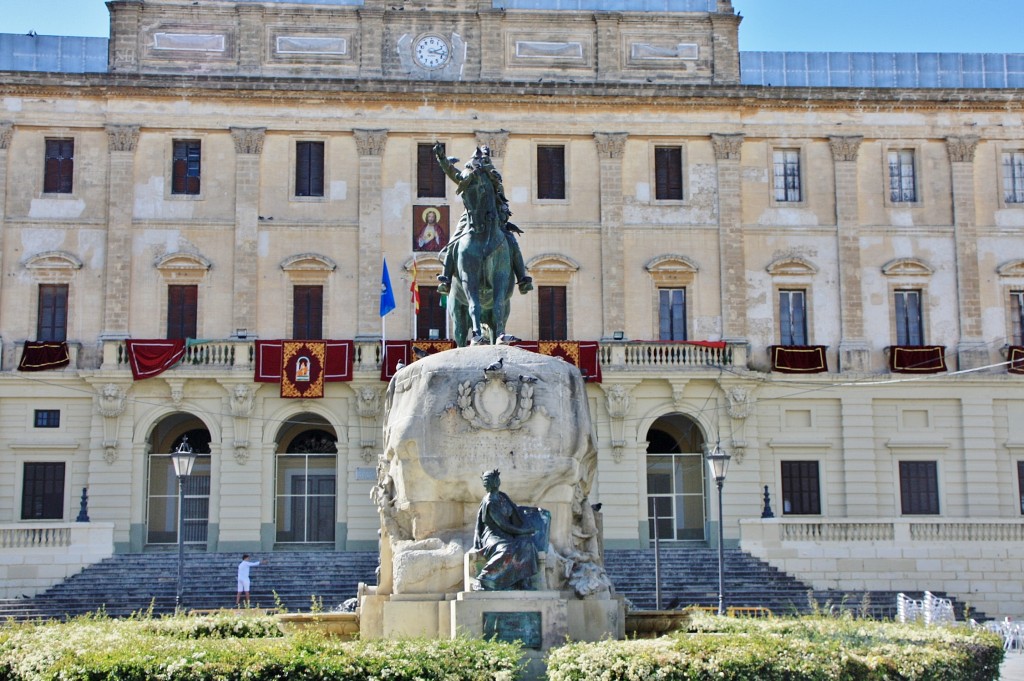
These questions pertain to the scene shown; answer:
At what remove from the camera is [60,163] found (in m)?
42.8

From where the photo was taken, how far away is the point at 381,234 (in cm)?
4303

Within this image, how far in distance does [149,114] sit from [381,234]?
7.63 metres

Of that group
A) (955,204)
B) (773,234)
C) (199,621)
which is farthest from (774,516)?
(199,621)

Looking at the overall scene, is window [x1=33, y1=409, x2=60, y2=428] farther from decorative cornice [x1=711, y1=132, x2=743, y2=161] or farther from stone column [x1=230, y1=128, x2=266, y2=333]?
decorative cornice [x1=711, y1=132, x2=743, y2=161]

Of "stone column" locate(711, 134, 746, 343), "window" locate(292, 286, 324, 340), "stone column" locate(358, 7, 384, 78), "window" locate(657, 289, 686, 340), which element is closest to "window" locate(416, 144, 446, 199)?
"stone column" locate(358, 7, 384, 78)

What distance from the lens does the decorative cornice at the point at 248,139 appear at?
42875 millimetres

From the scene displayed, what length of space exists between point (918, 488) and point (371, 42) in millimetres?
20937

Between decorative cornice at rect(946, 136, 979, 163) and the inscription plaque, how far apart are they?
111 feet

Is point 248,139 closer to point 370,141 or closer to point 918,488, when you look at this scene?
point 370,141

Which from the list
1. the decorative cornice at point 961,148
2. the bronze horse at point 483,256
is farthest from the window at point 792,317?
the bronze horse at point 483,256

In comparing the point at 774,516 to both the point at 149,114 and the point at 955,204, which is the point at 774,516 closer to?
the point at 955,204

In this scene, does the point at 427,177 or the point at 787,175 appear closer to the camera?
the point at 427,177

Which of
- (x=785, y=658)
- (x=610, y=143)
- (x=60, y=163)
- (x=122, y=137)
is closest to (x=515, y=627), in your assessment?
(x=785, y=658)

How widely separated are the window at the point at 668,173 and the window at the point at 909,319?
738 cm
